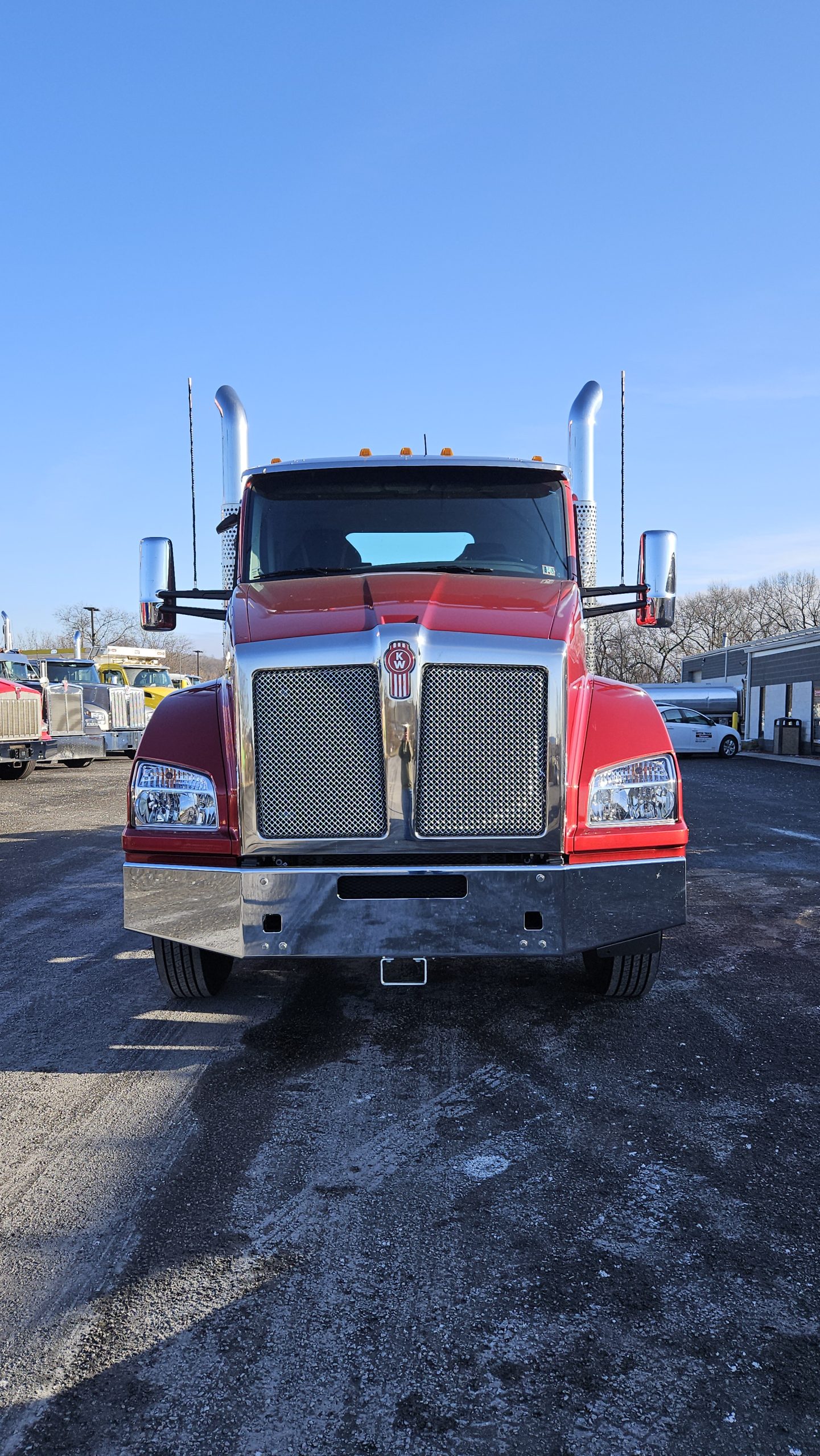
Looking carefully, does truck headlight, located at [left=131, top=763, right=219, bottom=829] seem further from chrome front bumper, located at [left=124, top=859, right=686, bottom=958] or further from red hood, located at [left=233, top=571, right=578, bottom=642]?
red hood, located at [left=233, top=571, right=578, bottom=642]

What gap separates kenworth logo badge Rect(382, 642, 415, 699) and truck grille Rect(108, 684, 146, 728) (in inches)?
820

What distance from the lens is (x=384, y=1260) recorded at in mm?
2475

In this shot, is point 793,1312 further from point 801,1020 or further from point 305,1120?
point 801,1020

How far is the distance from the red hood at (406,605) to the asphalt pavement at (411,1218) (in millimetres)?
1650

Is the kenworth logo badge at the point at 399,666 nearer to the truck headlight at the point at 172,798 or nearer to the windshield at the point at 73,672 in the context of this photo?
the truck headlight at the point at 172,798

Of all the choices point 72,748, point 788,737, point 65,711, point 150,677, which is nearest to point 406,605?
point 65,711

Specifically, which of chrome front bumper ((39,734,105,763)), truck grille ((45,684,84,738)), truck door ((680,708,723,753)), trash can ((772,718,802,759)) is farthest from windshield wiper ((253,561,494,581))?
trash can ((772,718,802,759))

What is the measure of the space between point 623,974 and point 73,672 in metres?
21.8

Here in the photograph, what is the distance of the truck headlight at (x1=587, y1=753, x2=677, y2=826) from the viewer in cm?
387

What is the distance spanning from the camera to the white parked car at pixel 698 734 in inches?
1177

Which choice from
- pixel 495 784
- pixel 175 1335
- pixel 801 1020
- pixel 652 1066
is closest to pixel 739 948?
pixel 801 1020

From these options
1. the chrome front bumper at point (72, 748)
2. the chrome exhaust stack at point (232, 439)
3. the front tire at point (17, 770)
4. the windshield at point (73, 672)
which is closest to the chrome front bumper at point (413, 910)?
the chrome exhaust stack at point (232, 439)

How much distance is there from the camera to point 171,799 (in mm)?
3965

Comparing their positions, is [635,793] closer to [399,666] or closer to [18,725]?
[399,666]
